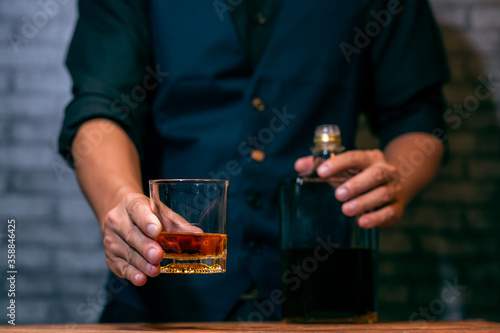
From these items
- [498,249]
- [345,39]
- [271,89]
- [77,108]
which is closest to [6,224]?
[77,108]

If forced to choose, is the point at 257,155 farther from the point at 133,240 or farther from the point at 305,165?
the point at 133,240

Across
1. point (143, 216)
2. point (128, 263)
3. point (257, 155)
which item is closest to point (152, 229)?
point (143, 216)

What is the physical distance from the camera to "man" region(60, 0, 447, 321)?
103 cm

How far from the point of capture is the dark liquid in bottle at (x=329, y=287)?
0.77m

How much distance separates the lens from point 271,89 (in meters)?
1.12

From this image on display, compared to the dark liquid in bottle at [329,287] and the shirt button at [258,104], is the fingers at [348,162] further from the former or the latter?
the shirt button at [258,104]

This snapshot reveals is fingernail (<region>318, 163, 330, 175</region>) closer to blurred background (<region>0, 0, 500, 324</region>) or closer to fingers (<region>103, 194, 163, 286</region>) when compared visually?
fingers (<region>103, 194, 163, 286</region>)

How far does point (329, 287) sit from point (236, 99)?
1.56ft

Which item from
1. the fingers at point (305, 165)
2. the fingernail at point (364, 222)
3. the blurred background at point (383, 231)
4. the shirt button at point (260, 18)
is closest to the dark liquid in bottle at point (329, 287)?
the fingernail at point (364, 222)

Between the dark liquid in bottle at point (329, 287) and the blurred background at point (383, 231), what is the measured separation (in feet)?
3.38

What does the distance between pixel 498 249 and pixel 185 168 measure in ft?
3.91

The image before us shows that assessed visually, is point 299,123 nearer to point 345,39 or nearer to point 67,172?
point 345,39

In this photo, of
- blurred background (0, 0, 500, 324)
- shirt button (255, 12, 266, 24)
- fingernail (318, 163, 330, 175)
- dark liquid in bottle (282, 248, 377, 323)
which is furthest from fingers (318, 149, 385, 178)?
blurred background (0, 0, 500, 324)

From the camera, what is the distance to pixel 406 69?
3.95ft
